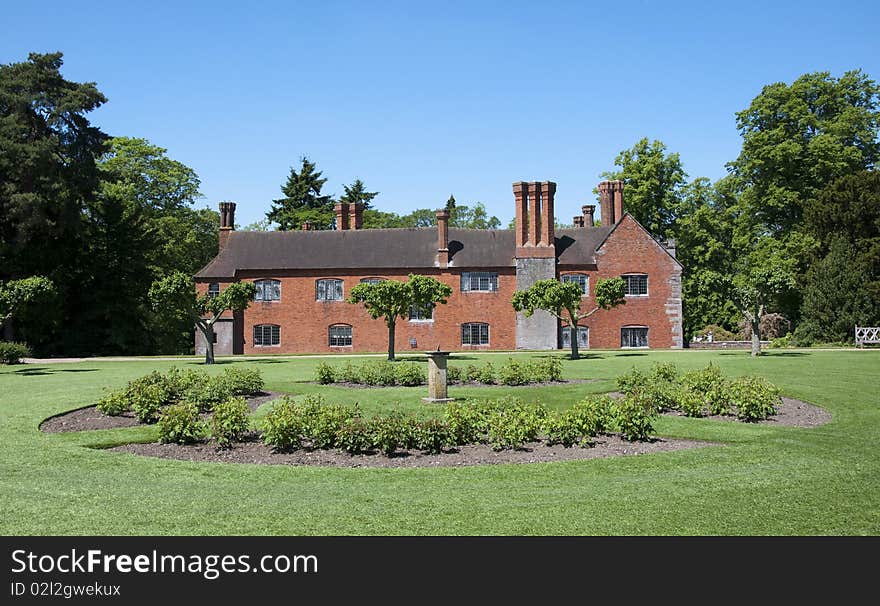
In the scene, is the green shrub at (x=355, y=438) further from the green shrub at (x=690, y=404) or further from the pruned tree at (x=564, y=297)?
the pruned tree at (x=564, y=297)

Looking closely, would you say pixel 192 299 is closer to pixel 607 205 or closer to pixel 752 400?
pixel 752 400

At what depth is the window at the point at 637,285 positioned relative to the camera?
164 ft

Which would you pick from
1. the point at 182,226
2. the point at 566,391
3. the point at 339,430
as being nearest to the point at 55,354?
the point at 182,226

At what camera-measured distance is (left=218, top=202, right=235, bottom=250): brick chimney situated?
5347 centimetres

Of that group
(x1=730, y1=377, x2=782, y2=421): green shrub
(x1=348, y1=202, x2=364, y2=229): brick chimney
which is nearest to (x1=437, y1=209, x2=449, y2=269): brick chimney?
(x1=348, y1=202, x2=364, y2=229): brick chimney

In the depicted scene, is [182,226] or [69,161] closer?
[69,161]

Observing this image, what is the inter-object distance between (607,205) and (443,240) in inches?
511

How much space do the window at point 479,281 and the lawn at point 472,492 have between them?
36574mm

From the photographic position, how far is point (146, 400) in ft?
50.1

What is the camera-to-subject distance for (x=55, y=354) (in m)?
45.4

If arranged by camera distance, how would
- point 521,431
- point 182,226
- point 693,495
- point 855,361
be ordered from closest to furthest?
point 693,495 < point 521,431 < point 855,361 < point 182,226

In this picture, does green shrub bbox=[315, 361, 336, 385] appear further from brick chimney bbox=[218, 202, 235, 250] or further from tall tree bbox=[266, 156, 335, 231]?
tall tree bbox=[266, 156, 335, 231]

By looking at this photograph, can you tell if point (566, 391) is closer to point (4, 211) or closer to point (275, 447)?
point (275, 447)
